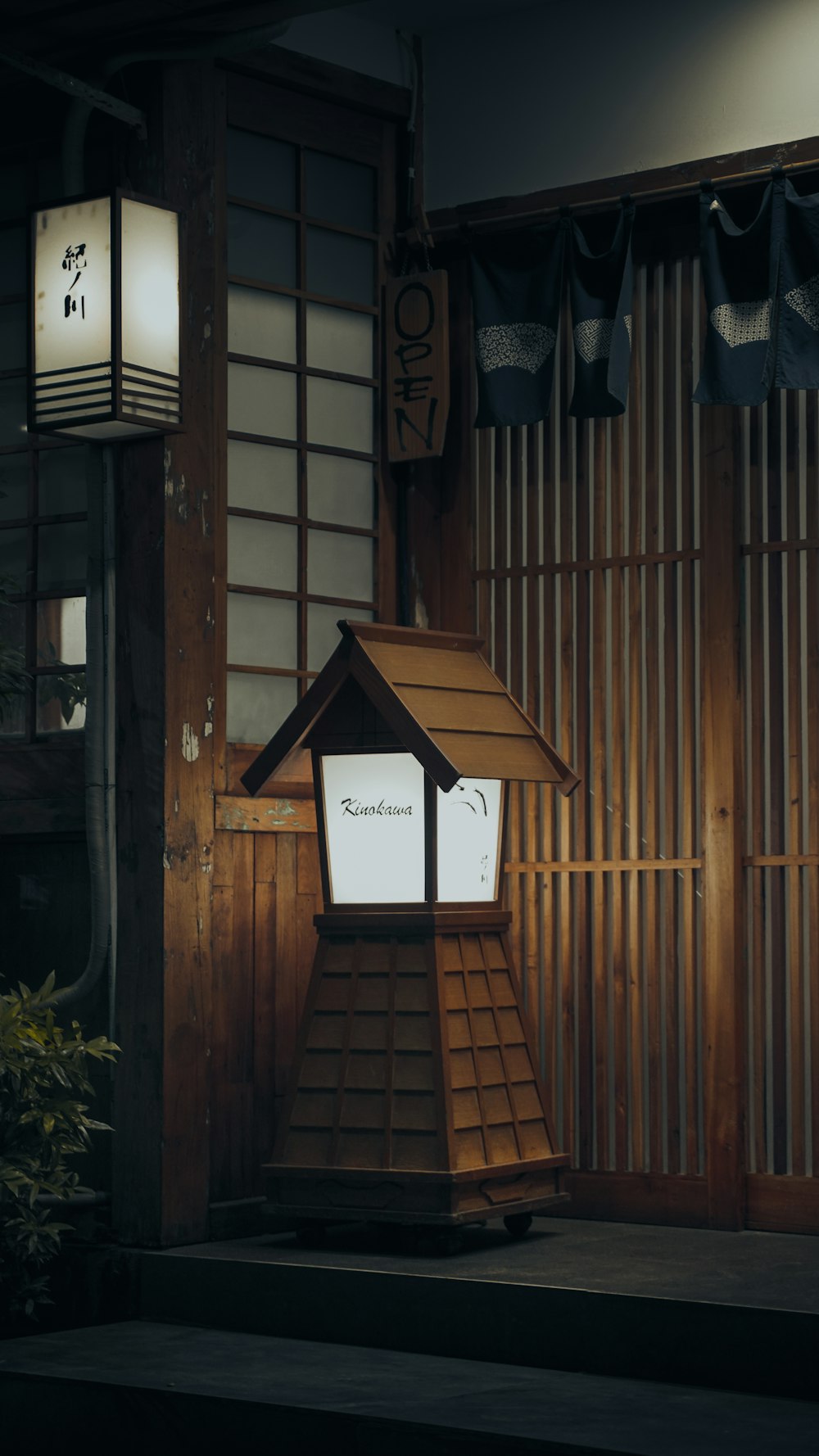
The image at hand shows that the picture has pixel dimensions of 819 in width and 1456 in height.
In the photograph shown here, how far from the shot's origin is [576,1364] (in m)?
5.83

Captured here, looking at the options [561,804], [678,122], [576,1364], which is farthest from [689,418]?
[576,1364]

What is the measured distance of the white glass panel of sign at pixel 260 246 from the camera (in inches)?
297

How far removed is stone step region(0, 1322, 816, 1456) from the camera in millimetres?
4949

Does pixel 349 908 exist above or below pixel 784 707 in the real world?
below

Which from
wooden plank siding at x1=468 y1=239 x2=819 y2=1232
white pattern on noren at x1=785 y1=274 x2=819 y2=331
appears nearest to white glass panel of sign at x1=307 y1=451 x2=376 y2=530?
wooden plank siding at x1=468 y1=239 x2=819 y2=1232

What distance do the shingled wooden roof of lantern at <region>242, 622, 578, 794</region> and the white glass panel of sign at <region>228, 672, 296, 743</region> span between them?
1.64 feet

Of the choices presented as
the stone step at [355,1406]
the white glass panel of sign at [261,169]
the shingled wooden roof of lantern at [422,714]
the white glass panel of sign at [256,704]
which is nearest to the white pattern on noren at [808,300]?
the shingled wooden roof of lantern at [422,714]

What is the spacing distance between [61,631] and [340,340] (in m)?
1.74

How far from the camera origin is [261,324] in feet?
25.1

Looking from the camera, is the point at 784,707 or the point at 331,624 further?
the point at 331,624

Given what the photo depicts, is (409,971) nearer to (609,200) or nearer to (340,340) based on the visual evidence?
(340,340)

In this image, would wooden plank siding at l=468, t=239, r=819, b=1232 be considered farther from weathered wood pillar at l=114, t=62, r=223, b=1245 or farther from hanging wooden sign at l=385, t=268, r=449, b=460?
weathered wood pillar at l=114, t=62, r=223, b=1245

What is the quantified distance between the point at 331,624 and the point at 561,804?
1.23 meters

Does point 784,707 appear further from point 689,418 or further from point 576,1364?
point 576,1364
